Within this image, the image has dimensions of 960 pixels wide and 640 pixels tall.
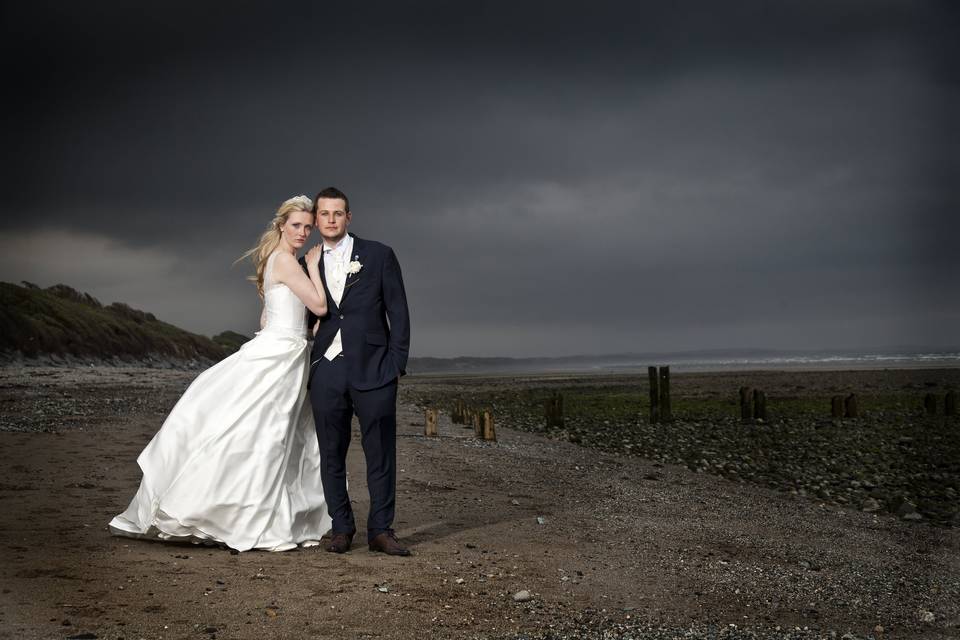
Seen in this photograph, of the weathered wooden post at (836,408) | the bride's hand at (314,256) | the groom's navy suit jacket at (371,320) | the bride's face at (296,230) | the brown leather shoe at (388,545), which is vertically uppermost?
the bride's face at (296,230)

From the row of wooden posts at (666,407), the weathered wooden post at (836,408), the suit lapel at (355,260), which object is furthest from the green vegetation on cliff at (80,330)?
the suit lapel at (355,260)

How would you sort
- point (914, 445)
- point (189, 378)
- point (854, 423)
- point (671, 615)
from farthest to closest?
point (189, 378), point (854, 423), point (914, 445), point (671, 615)

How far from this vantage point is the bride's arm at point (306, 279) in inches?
243

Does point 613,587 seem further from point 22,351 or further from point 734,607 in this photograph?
point 22,351

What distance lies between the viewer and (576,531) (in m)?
7.95

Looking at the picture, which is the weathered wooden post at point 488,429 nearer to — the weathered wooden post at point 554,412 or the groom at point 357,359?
the weathered wooden post at point 554,412

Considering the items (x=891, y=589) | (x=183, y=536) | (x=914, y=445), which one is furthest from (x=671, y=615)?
(x=914, y=445)

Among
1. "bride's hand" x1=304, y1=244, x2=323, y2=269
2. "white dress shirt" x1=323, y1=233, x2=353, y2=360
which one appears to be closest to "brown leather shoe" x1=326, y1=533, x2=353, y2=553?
"white dress shirt" x1=323, y1=233, x2=353, y2=360

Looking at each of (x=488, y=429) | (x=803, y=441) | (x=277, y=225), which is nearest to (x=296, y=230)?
(x=277, y=225)

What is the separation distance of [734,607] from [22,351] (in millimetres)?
43903

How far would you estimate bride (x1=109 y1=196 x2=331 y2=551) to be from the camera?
20.1ft

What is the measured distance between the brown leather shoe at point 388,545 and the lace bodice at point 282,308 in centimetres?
176

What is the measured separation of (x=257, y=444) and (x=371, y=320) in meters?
1.35

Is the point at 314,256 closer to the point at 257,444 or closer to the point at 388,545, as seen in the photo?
the point at 257,444
